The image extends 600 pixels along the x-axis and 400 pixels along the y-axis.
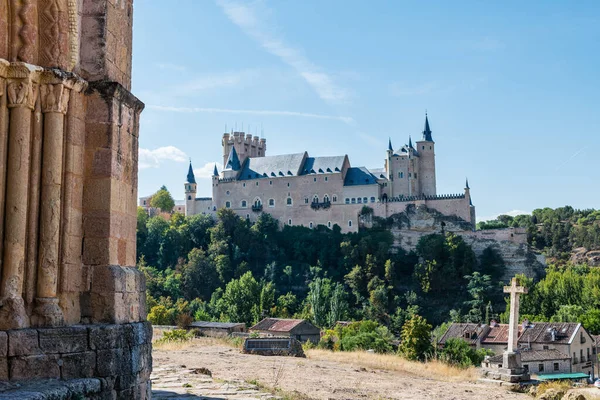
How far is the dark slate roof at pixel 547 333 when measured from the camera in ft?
131

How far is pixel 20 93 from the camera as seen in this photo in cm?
523

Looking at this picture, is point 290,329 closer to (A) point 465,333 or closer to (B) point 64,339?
(A) point 465,333

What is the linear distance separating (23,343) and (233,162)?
3024 inches

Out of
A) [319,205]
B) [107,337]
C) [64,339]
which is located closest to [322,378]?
[107,337]

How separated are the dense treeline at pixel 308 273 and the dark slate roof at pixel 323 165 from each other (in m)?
7.03

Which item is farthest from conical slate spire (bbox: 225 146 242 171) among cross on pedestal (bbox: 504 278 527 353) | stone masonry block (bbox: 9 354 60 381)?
stone masonry block (bbox: 9 354 60 381)

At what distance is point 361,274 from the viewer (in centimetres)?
6631

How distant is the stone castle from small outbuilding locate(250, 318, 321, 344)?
28662 mm

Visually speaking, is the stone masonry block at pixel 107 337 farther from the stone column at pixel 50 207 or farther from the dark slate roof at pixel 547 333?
the dark slate roof at pixel 547 333

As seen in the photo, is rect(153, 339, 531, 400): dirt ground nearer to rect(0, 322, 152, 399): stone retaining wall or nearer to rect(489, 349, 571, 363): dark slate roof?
rect(0, 322, 152, 399): stone retaining wall

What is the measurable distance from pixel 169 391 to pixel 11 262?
3.36 metres

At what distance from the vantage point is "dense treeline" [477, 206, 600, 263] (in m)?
88.1

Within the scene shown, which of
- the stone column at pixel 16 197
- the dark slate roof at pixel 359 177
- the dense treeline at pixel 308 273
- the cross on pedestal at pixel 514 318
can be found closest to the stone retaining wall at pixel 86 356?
the stone column at pixel 16 197

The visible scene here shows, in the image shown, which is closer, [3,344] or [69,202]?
[3,344]
